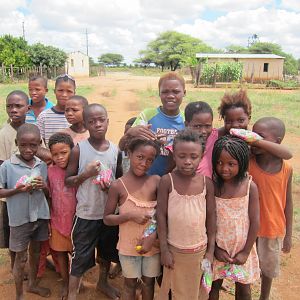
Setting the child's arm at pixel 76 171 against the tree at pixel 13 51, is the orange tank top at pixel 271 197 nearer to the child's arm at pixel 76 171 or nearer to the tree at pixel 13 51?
the child's arm at pixel 76 171

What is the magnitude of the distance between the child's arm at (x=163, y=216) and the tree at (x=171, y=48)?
5763cm

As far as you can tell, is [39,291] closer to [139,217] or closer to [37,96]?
[139,217]

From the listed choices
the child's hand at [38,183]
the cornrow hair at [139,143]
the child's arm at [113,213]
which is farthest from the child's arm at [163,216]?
the child's hand at [38,183]

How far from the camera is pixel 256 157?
2.60 meters

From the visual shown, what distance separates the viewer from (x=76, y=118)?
2922mm

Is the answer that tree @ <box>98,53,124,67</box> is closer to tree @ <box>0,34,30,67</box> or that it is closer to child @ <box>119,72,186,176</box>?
tree @ <box>0,34,30,67</box>

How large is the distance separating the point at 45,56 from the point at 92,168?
35.1 meters

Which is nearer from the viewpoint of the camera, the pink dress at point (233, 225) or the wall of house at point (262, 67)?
the pink dress at point (233, 225)

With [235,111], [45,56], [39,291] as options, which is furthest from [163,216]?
[45,56]

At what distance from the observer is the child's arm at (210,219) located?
2285 mm

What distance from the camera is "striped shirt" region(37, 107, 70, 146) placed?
3.25m

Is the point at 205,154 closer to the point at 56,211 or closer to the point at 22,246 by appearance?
the point at 56,211

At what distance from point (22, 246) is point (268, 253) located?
1864 mm

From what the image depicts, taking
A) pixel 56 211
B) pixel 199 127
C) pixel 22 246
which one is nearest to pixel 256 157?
pixel 199 127
